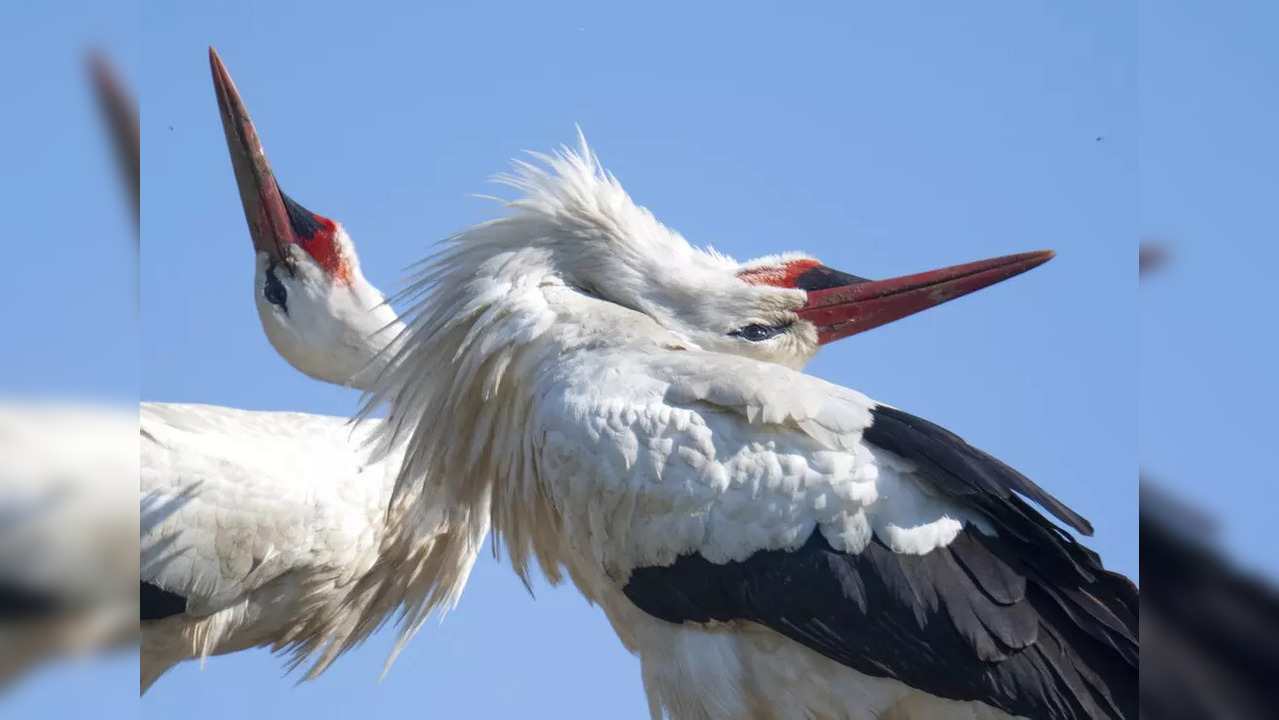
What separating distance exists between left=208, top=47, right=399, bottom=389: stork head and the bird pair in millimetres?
695

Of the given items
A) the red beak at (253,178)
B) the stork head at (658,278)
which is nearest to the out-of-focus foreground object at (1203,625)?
the stork head at (658,278)

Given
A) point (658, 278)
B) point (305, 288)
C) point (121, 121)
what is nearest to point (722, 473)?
point (658, 278)

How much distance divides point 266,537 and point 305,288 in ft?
4.87

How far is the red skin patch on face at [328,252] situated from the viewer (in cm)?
614

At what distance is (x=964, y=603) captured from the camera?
11.9 feet

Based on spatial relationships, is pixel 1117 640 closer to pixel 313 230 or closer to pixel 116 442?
pixel 116 442

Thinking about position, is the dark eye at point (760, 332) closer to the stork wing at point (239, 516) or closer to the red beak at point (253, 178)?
the stork wing at point (239, 516)

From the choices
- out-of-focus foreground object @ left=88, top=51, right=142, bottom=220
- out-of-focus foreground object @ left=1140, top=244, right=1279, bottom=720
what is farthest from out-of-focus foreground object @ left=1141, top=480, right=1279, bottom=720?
out-of-focus foreground object @ left=88, top=51, right=142, bottom=220

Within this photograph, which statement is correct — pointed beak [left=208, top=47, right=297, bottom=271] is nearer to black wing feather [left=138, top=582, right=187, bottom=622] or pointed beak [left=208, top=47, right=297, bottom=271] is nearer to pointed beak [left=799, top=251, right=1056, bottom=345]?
black wing feather [left=138, top=582, right=187, bottom=622]

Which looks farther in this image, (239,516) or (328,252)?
(328,252)

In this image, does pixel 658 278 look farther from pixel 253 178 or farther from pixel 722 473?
pixel 253 178

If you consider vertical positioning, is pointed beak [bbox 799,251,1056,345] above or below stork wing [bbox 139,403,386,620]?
above

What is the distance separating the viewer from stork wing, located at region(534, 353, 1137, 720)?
359 cm

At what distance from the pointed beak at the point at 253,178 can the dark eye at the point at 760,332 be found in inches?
93.4
